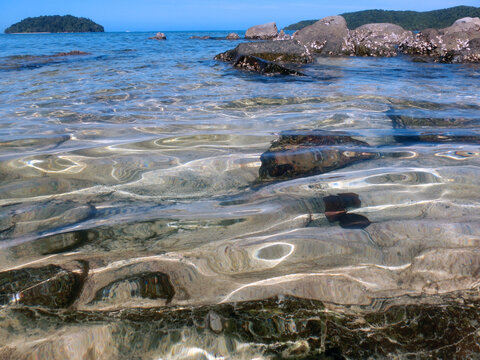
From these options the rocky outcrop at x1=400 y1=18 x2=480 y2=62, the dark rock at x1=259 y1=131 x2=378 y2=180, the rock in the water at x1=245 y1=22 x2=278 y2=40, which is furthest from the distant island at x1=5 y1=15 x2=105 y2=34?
the dark rock at x1=259 y1=131 x2=378 y2=180

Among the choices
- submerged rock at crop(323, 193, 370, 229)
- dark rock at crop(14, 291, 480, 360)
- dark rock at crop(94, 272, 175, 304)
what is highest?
submerged rock at crop(323, 193, 370, 229)

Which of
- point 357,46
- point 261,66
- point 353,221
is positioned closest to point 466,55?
point 357,46

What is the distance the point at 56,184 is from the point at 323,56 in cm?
1174

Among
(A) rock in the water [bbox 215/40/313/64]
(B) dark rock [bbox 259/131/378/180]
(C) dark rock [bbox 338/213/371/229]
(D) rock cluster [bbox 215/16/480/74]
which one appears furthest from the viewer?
(D) rock cluster [bbox 215/16/480/74]

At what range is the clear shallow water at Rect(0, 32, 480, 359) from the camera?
3.58 feet

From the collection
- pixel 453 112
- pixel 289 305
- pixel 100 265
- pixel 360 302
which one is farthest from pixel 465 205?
pixel 453 112

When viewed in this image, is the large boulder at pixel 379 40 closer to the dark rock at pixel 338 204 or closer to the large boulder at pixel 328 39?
the large boulder at pixel 328 39

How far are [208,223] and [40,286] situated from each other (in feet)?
2.35

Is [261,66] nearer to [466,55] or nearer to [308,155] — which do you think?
[308,155]

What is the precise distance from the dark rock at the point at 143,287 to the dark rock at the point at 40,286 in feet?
0.35

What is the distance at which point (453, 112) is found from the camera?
3.92 m

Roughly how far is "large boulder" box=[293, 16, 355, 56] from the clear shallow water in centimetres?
974

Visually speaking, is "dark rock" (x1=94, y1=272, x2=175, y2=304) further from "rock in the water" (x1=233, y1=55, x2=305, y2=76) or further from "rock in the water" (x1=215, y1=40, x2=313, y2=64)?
"rock in the water" (x1=215, y1=40, x2=313, y2=64)

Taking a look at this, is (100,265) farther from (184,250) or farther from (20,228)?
(20,228)
